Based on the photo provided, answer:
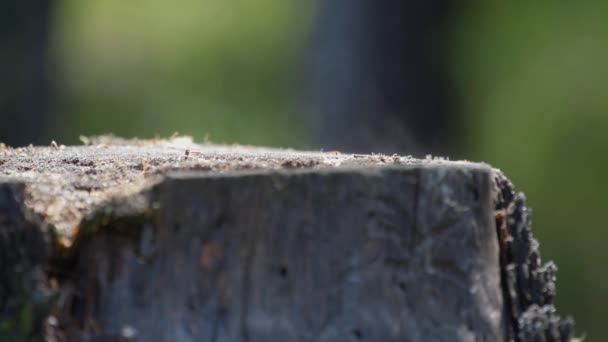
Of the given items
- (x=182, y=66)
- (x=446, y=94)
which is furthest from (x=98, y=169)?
(x=182, y=66)

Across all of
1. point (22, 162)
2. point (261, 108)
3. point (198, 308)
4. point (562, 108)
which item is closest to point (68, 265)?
point (198, 308)

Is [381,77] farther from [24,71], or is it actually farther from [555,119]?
[24,71]

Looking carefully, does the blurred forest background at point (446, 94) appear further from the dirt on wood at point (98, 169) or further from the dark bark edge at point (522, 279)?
the dark bark edge at point (522, 279)

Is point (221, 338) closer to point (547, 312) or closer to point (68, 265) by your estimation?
point (68, 265)

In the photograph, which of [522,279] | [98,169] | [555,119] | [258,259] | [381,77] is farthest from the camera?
[555,119]

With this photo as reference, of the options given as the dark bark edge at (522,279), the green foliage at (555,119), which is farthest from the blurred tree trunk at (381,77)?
the dark bark edge at (522,279)

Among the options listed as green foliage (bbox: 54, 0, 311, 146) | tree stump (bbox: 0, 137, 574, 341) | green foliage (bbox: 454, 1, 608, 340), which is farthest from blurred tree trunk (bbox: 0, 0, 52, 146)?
tree stump (bbox: 0, 137, 574, 341)

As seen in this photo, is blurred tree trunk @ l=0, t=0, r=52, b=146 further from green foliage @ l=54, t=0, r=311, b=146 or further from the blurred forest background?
green foliage @ l=54, t=0, r=311, b=146
